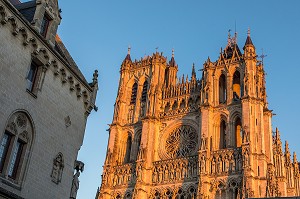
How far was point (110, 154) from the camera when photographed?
41.4m

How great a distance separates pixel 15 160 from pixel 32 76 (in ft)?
10.5

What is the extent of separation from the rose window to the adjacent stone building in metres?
21.6

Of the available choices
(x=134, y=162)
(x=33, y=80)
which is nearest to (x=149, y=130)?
(x=134, y=162)

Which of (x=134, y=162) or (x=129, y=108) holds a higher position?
(x=129, y=108)

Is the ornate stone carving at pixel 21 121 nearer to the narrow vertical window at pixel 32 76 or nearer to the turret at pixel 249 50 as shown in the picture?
the narrow vertical window at pixel 32 76

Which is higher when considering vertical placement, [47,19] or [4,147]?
[47,19]

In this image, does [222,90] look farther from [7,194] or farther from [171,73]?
[7,194]

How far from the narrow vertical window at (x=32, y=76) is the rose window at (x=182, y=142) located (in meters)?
24.8

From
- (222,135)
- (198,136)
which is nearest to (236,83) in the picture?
(222,135)

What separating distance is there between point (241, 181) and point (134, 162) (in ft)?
36.3

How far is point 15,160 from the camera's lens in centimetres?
1445

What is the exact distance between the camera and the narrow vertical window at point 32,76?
15.3m

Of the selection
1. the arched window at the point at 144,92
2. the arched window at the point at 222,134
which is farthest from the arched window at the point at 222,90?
the arched window at the point at 144,92

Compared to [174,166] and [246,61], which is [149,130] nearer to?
[174,166]
